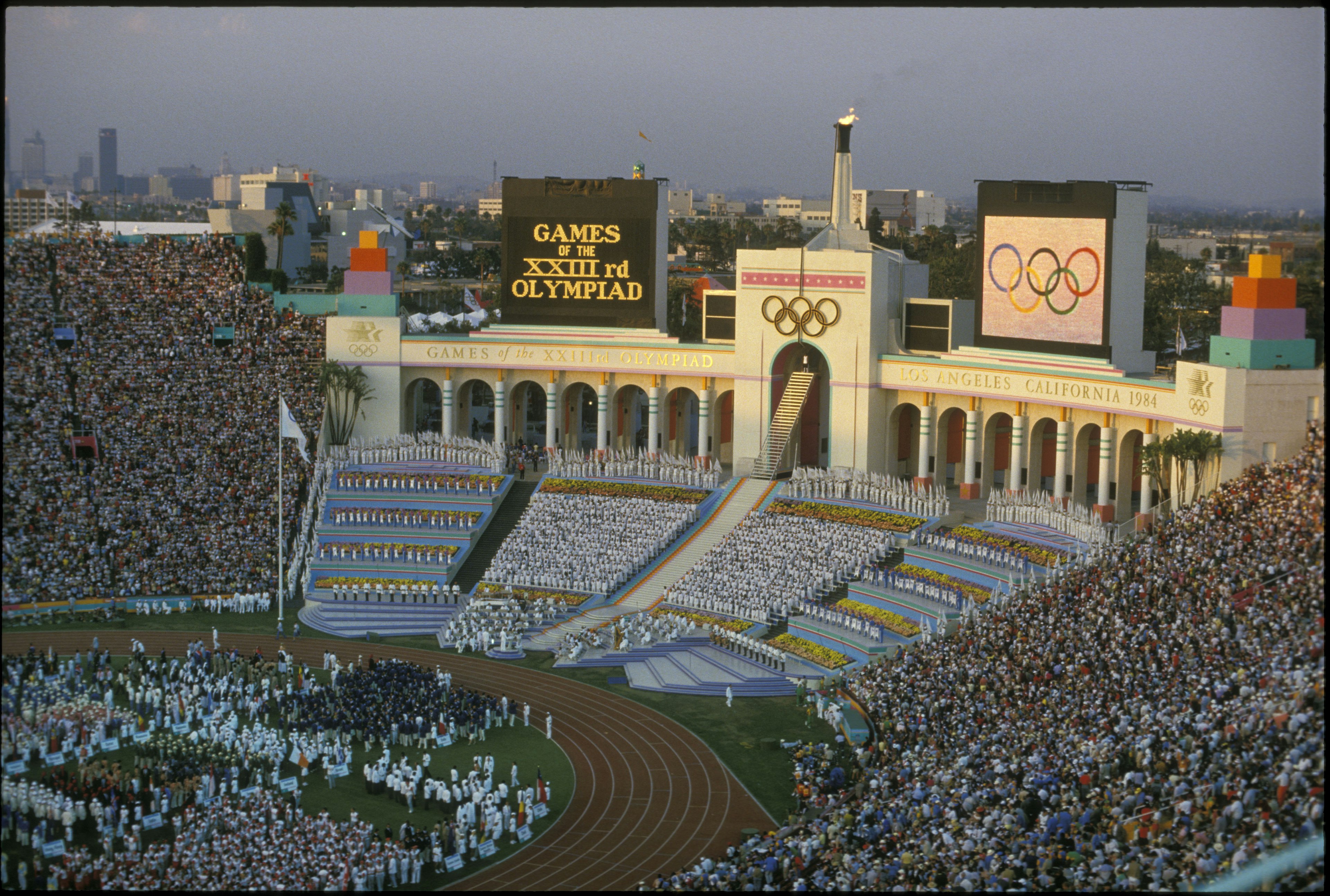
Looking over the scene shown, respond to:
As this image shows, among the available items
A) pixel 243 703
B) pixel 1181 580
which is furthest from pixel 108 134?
pixel 1181 580

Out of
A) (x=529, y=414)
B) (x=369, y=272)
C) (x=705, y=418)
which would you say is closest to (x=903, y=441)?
(x=705, y=418)

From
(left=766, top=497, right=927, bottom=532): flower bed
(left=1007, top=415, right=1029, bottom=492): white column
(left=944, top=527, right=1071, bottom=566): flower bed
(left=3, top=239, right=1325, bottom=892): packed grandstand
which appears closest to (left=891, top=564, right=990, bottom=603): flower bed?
(left=3, top=239, right=1325, bottom=892): packed grandstand

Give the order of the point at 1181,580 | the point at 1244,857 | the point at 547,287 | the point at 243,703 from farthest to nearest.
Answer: the point at 547,287
the point at 243,703
the point at 1181,580
the point at 1244,857

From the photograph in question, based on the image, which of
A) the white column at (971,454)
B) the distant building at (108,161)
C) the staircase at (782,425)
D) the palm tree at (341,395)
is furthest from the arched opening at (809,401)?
the distant building at (108,161)

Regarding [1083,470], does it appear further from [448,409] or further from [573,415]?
[448,409]

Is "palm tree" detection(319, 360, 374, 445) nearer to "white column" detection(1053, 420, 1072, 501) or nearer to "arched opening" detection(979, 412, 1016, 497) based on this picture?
"arched opening" detection(979, 412, 1016, 497)

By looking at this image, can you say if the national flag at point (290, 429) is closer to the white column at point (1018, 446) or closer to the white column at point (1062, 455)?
the white column at point (1018, 446)

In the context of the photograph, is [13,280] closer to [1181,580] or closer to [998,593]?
[998,593]
